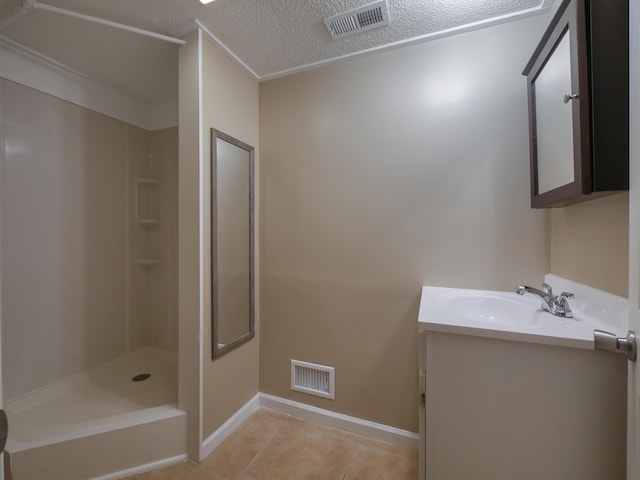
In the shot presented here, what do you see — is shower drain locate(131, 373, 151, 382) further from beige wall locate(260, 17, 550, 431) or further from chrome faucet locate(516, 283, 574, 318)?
chrome faucet locate(516, 283, 574, 318)

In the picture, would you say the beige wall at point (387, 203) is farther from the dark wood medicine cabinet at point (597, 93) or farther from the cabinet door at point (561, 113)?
the dark wood medicine cabinet at point (597, 93)

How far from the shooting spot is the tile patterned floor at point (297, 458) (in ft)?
4.63

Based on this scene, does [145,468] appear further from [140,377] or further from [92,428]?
[140,377]

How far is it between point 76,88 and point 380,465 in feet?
10.4

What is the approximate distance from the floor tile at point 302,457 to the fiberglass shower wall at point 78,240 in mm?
1428

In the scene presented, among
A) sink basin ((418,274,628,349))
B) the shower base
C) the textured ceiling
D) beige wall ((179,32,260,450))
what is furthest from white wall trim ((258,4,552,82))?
the shower base

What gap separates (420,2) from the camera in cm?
135

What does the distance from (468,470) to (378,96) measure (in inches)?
71.9

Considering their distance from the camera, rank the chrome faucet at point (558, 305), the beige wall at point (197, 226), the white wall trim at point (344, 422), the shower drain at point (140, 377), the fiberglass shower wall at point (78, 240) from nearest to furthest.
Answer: the chrome faucet at point (558, 305) → the beige wall at point (197, 226) → the white wall trim at point (344, 422) → the fiberglass shower wall at point (78, 240) → the shower drain at point (140, 377)

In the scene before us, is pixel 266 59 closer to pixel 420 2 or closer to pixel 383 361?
pixel 420 2

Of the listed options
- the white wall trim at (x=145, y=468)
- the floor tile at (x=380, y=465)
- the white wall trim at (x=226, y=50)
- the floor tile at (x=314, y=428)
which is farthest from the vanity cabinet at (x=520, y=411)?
the white wall trim at (x=226, y=50)

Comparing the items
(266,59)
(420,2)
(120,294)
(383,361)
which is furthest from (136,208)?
(420,2)

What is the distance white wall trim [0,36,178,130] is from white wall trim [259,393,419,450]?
2.46m

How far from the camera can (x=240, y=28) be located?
149cm
